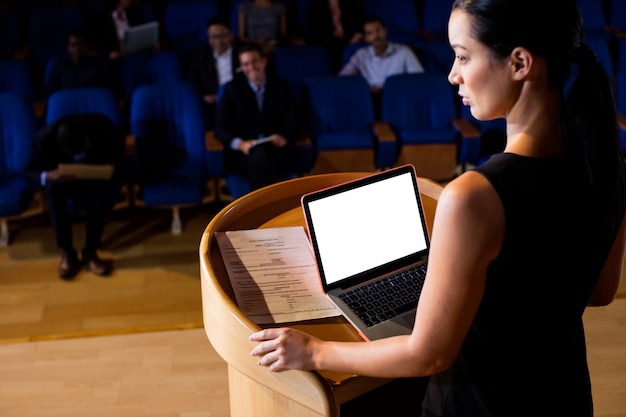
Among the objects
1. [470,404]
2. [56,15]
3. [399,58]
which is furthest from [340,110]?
[470,404]

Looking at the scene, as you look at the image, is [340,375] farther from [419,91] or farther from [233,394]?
[419,91]

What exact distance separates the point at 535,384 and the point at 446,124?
173cm

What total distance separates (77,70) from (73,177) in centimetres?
59

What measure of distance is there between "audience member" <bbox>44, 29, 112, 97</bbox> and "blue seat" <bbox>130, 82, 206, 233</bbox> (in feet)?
1.12

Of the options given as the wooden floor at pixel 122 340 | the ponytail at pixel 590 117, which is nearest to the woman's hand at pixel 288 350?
the ponytail at pixel 590 117

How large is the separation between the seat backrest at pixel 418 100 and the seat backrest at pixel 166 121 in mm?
547

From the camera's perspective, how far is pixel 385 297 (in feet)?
2.44

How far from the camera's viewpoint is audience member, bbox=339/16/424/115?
2516 millimetres

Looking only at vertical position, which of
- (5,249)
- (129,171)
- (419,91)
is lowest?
(5,249)

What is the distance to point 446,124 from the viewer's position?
7.27 ft

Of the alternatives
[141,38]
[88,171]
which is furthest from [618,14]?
[88,171]

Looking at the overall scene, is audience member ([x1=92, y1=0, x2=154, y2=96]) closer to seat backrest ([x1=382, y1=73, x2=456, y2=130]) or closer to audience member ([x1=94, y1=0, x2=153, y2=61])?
audience member ([x1=94, y1=0, x2=153, y2=61])

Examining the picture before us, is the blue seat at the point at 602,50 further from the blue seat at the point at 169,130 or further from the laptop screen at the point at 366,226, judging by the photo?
the laptop screen at the point at 366,226

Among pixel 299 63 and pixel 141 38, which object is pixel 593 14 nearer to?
pixel 299 63
